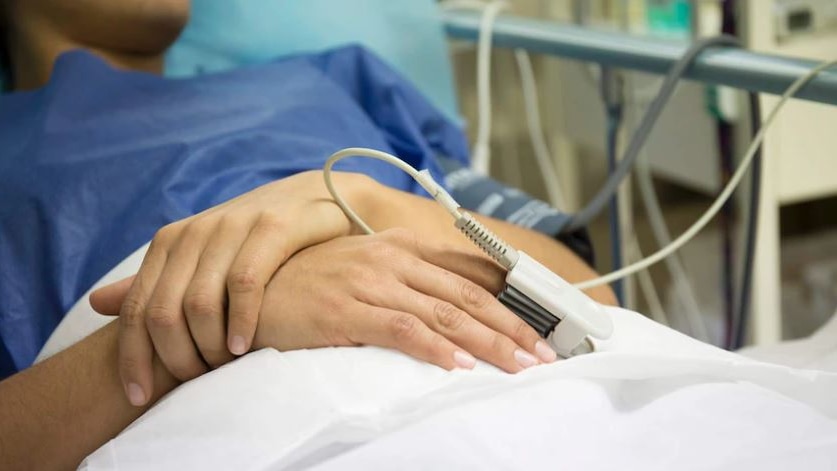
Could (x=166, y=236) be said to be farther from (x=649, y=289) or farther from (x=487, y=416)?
(x=649, y=289)

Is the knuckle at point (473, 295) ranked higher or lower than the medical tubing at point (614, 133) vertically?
higher

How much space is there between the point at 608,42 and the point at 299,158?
1.21 ft

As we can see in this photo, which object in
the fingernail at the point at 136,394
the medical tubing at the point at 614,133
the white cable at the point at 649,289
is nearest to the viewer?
the fingernail at the point at 136,394

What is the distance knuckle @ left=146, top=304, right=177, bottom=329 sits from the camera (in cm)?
63

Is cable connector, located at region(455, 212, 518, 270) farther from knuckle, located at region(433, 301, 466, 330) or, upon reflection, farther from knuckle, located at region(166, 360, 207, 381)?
knuckle, located at region(166, 360, 207, 381)

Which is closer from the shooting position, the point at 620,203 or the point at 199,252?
the point at 199,252

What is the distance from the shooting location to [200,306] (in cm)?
63

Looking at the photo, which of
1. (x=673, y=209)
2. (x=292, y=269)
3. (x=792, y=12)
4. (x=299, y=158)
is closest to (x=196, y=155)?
(x=299, y=158)

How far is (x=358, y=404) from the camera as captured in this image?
561mm

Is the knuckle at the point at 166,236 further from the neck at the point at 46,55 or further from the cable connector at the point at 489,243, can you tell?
the neck at the point at 46,55

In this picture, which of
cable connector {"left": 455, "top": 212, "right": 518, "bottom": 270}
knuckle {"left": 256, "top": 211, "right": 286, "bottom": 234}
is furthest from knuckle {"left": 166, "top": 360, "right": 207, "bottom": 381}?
cable connector {"left": 455, "top": 212, "right": 518, "bottom": 270}

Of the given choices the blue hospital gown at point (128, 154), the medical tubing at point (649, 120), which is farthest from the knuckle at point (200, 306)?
the medical tubing at point (649, 120)

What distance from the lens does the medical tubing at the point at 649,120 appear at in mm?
911

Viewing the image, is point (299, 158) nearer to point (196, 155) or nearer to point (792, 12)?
point (196, 155)
